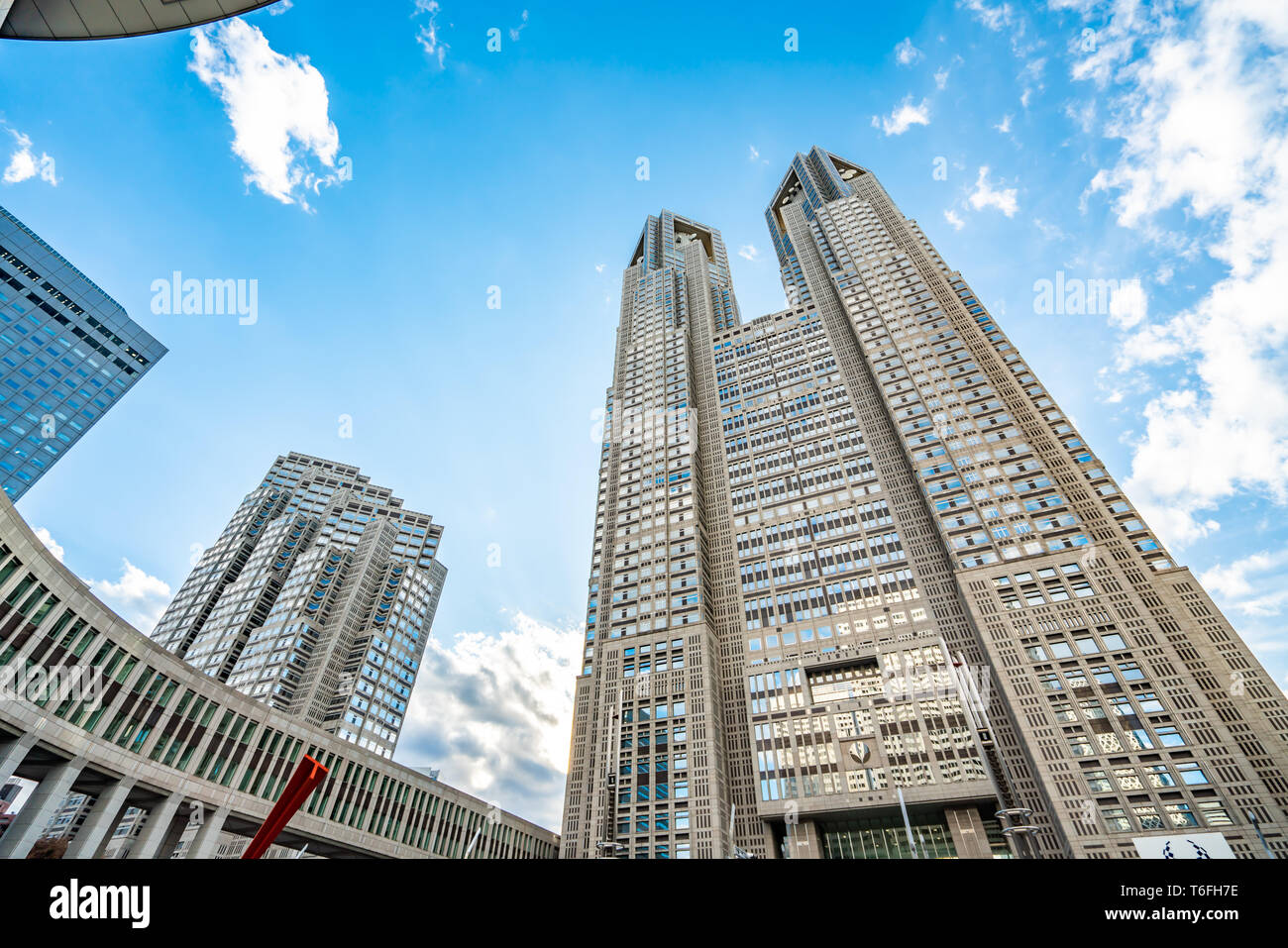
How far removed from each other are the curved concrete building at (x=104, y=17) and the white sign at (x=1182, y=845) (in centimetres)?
6542

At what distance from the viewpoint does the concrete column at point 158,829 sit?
133ft

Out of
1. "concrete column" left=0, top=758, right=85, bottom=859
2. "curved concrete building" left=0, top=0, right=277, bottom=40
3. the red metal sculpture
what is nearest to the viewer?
the red metal sculpture

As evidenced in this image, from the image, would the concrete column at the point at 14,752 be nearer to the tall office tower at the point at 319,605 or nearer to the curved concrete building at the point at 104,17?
the curved concrete building at the point at 104,17

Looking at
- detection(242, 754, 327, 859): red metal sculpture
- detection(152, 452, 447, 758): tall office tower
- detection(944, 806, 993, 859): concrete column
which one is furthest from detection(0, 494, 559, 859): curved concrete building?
detection(944, 806, 993, 859): concrete column

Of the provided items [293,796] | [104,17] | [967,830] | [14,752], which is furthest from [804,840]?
[104,17]

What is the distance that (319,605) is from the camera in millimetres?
A: 117750

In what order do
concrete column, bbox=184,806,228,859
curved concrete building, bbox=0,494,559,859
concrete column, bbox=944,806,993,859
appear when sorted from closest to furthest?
curved concrete building, bbox=0,494,559,859 → concrete column, bbox=184,806,228,859 → concrete column, bbox=944,806,993,859

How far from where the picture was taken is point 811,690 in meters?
72.2

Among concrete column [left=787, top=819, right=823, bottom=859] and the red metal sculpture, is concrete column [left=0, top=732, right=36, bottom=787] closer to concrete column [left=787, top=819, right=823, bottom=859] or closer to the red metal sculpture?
the red metal sculpture

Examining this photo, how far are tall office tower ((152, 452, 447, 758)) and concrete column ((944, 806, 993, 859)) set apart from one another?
90997 mm

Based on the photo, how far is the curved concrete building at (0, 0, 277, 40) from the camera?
14.9m
